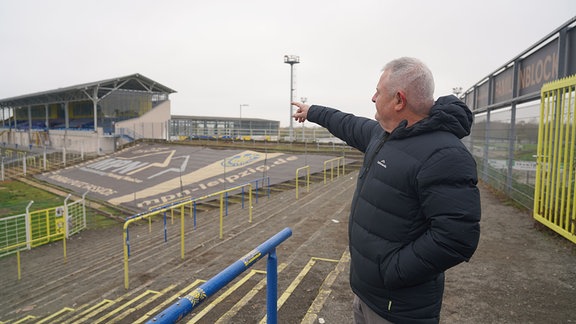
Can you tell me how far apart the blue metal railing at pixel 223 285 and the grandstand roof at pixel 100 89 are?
37.9 m

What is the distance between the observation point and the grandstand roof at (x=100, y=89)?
35.2m

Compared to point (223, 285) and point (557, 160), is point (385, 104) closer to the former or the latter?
point (223, 285)

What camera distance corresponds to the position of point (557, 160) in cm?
494

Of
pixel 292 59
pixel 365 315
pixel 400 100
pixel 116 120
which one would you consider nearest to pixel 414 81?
pixel 400 100

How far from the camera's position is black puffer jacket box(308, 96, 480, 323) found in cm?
136

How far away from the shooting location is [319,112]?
2455mm

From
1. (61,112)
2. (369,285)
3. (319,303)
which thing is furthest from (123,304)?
(61,112)

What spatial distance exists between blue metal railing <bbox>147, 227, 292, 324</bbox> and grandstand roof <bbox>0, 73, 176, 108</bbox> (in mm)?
37911

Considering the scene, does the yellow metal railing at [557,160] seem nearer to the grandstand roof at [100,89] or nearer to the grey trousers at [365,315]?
the grey trousers at [365,315]

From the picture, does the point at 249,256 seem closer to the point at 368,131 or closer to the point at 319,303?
the point at 368,131

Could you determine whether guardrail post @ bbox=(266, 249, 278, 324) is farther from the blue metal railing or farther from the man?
the man

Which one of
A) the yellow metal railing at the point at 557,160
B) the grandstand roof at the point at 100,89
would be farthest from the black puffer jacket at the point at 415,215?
the grandstand roof at the point at 100,89

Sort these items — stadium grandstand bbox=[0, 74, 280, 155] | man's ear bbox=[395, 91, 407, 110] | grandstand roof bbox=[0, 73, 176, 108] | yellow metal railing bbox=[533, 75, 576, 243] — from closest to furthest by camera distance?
man's ear bbox=[395, 91, 407, 110] < yellow metal railing bbox=[533, 75, 576, 243] < stadium grandstand bbox=[0, 74, 280, 155] < grandstand roof bbox=[0, 73, 176, 108]

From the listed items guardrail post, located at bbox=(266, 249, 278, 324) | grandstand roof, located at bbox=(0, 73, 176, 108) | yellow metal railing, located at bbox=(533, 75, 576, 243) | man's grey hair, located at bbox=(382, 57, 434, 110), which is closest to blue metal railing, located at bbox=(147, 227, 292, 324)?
guardrail post, located at bbox=(266, 249, 278, 324)
